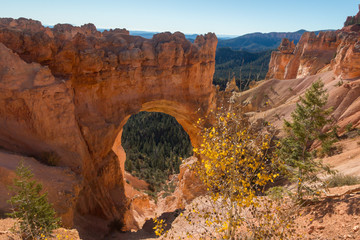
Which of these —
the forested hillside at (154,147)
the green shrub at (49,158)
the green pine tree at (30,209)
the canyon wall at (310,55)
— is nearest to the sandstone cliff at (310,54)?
the canyon wall at (310,55)

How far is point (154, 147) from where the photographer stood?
136ft

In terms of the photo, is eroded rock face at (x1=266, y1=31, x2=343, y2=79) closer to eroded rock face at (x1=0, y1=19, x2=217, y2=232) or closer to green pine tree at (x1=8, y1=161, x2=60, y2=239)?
eroded rock face at (x1=0, y1=19, x2=217, y2=232)

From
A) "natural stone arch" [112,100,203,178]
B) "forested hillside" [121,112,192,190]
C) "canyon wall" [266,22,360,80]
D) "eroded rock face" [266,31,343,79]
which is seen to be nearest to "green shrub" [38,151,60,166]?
"natural stone arch" [112,100,203,178]

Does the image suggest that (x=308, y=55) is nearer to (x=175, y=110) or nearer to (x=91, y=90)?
(x=175, y=110)

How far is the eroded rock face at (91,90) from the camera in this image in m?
12.5

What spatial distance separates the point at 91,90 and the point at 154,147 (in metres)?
26.1

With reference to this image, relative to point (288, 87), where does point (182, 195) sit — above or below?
below

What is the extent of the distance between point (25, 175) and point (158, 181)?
1036 inches

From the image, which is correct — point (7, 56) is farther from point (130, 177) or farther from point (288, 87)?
point (288, 87)

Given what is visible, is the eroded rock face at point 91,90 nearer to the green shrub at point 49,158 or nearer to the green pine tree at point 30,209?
the green shrub at point 49,158

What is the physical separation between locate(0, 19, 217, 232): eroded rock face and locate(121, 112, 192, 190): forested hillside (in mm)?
13427

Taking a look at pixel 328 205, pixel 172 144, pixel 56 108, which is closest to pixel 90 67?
pixel 56 108

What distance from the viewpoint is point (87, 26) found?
83.2 ft

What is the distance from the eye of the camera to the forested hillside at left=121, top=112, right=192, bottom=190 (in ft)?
114
